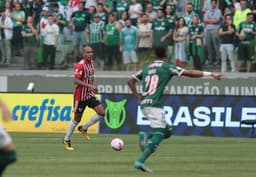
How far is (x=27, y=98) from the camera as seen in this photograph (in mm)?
28125

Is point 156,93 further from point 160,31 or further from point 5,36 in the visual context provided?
point 5,36

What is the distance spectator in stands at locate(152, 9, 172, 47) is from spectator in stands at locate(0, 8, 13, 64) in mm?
4988

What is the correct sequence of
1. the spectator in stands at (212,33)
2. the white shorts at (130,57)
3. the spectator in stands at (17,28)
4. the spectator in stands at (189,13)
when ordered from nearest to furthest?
the spectator in stands at (212,33)
the spectator in stands at (189,13)
the white shorts at (130,57)
the spectator in stands at (17,28)

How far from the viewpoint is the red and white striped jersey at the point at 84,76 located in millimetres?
21984

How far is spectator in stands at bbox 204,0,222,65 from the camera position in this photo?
29.2m

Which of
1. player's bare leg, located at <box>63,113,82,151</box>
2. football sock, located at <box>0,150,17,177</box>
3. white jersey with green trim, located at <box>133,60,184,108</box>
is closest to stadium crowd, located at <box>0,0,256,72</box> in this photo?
player's bare leg, located at <box>63,113,82,151</box>

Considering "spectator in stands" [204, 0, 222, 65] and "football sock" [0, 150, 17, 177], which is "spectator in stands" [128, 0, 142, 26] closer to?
"spectator in stands" [204, 0, 222, 65]

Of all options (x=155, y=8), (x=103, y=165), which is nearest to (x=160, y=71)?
(x=103, y=165)

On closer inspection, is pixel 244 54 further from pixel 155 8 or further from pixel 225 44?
pixel 155 8

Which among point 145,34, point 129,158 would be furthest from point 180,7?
point 129,158

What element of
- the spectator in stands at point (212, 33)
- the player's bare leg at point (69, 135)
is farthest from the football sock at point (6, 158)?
the spectator in stands at point (212, 33)

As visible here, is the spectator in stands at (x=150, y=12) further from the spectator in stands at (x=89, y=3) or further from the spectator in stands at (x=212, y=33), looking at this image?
the spectator in stands at (x=89, y=3)

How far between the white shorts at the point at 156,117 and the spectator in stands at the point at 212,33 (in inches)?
526

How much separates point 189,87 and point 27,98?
239 inches
